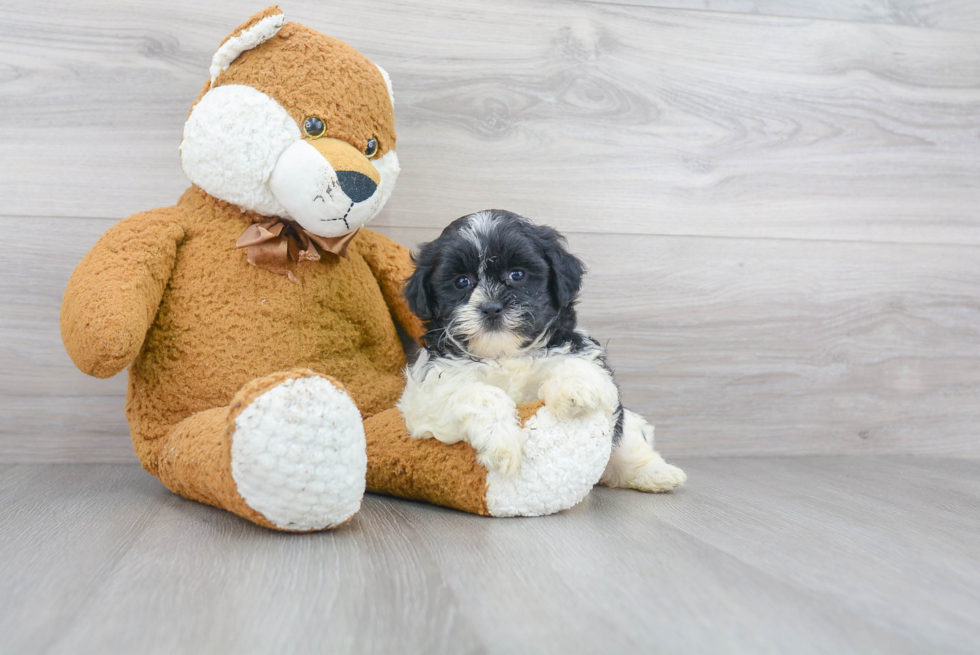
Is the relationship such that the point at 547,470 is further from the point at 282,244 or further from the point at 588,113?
the point at 588,113

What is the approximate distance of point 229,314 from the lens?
1465 mm

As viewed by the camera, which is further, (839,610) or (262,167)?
(262,167)

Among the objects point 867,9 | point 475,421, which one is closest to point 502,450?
point 475,421

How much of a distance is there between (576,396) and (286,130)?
731mm

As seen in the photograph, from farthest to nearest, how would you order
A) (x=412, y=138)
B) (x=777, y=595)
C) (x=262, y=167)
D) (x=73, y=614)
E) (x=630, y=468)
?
(x=412, y=138) < (x=630, y=468) < (x=262, y=167) < (x=777, y=595) < (x=73, y=614)

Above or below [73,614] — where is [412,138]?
above

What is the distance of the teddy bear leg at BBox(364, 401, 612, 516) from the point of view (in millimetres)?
1324

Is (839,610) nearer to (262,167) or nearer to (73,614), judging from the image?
(73,614)

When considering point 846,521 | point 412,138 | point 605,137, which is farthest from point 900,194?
point 412,138

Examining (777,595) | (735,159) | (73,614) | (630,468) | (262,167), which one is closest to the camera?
(73,614)

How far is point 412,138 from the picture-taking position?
6.24 feet

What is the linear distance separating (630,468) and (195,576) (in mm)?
961

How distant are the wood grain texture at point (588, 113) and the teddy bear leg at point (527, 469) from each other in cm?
74

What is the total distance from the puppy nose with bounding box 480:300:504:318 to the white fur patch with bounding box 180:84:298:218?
0.47 m
